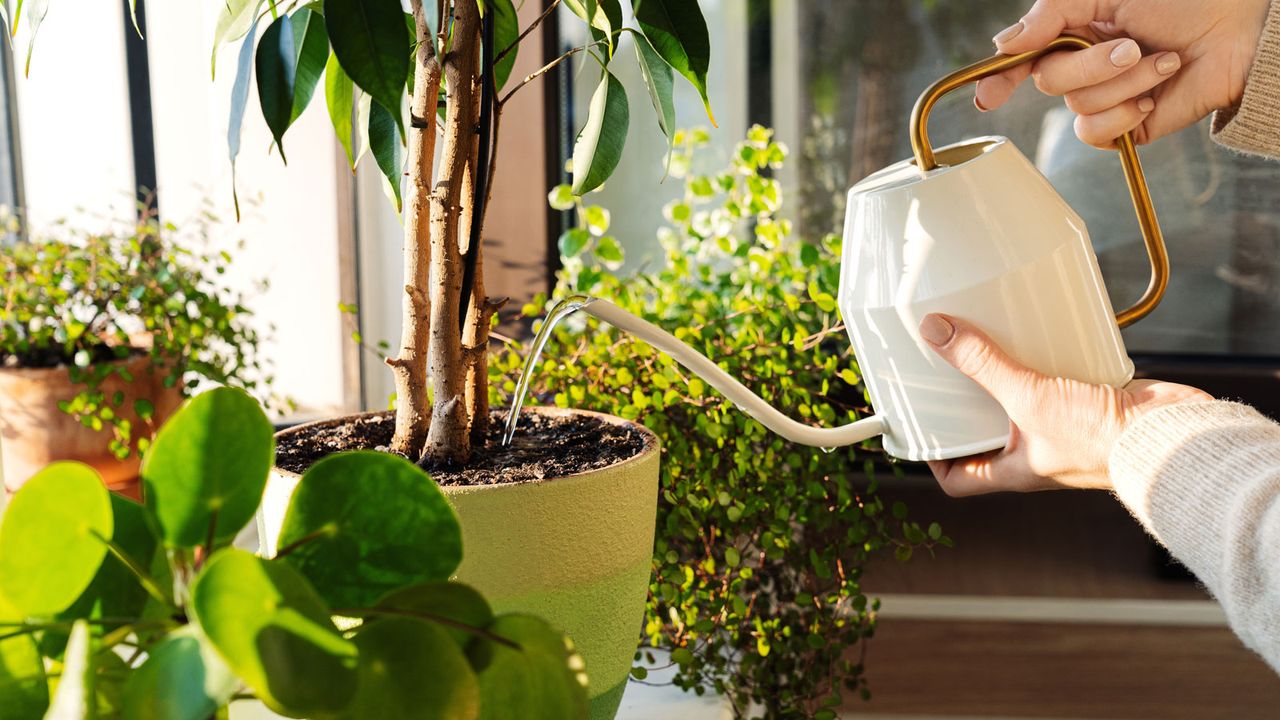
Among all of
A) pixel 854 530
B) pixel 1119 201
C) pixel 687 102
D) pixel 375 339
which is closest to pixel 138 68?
pixel 375 339

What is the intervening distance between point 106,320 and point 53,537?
3.01 ft

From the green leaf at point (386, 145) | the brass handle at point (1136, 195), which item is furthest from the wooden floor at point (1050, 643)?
the green leaf at point (386, 145)

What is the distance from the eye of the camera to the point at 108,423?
1090 mm

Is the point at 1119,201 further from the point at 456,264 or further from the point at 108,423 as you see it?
the point at 108,423

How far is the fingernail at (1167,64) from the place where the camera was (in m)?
0.73

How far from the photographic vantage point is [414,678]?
0.29m

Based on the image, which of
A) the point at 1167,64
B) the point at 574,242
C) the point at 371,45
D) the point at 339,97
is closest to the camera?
the point at 371,45

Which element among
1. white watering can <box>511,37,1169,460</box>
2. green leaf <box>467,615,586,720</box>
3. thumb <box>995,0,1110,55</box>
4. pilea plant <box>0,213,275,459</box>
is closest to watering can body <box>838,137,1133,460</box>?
white watering can <box>511,37,1169,460</box>

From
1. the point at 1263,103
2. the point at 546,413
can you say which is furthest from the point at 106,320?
the point at 1263,103

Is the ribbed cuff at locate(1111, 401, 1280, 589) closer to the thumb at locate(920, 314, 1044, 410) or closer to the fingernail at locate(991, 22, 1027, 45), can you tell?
the thumb at locate(920, 314, 1044, 410)

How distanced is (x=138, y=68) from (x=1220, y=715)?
162cm

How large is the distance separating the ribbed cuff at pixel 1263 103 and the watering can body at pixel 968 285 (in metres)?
0.31

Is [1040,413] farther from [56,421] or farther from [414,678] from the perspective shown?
[56,421]

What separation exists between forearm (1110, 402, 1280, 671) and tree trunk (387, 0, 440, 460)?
42 cm
